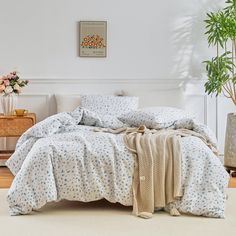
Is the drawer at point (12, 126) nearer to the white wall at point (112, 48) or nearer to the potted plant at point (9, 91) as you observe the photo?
the potted plant at point (9, 91)

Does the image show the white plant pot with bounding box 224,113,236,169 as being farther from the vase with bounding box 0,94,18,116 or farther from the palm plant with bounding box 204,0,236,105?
the vase with bounding box 0,94,18,116

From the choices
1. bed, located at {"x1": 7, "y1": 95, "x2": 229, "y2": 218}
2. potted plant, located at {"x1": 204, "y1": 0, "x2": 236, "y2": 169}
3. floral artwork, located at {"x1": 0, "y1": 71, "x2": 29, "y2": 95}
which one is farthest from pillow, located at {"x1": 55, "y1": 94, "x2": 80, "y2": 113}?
bed, located at {"x1": 7, "y1": 95, "x2": 229, "y2": 218}

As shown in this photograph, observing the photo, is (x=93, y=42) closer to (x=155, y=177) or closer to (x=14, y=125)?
(x=14, y=125)

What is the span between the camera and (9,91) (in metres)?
6.48

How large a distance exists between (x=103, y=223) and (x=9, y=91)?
9.31ft

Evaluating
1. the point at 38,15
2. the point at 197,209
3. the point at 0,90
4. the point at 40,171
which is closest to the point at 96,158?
the point at 40,171

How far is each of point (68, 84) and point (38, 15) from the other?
885 mm

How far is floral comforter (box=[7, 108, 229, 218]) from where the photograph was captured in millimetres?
4309

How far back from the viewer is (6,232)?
3.83 m

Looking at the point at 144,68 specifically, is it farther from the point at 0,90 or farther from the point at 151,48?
the point at 0,90

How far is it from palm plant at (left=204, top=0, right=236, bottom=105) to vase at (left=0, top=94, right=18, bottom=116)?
2.19 meters

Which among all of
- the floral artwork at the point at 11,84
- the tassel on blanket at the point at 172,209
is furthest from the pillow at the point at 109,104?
the tassel on blanket at the point at 172,209

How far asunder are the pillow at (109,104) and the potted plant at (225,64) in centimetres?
90

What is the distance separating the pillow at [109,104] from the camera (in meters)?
6.30
